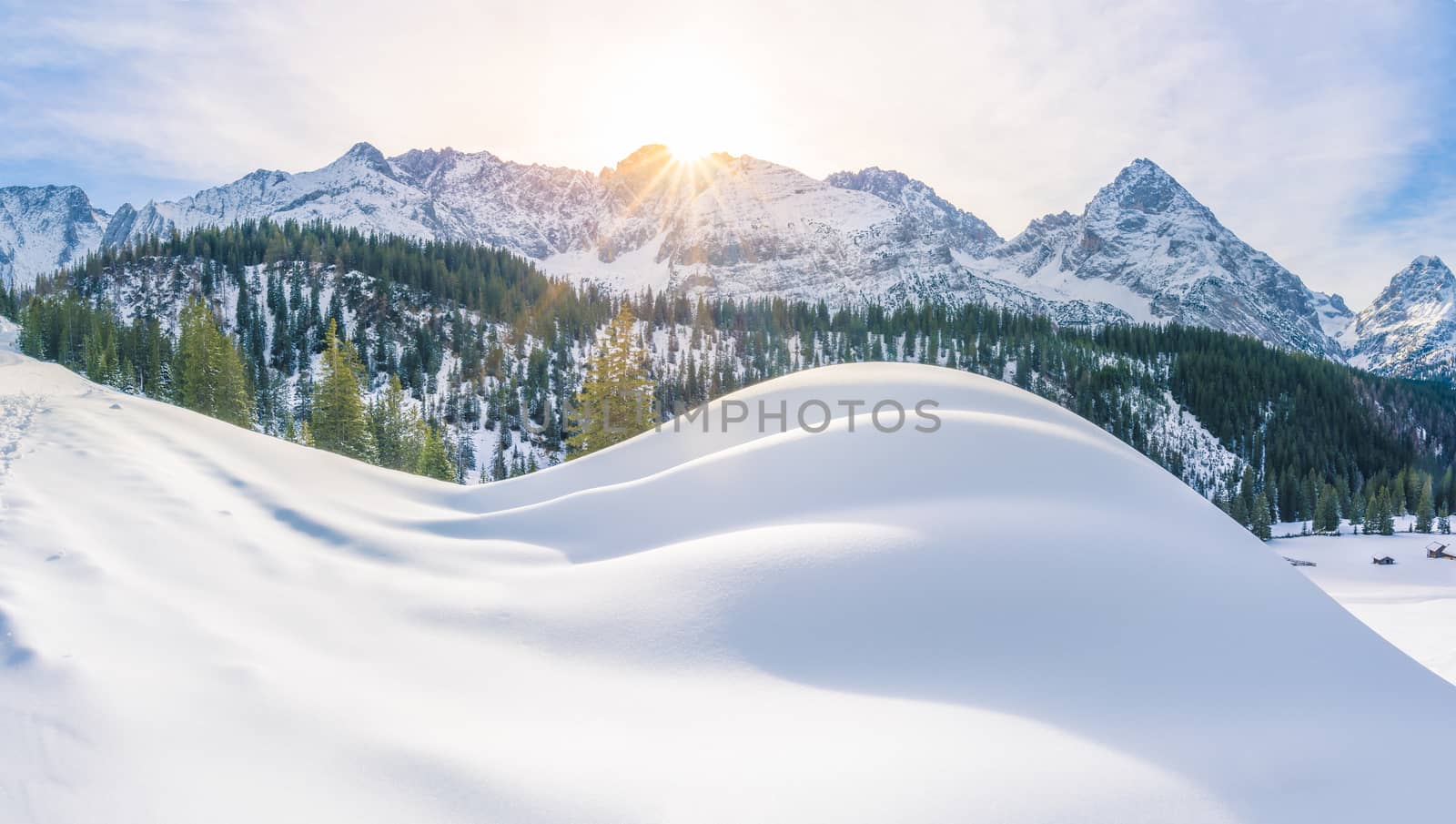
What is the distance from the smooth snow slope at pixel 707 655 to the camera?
3.36 metres

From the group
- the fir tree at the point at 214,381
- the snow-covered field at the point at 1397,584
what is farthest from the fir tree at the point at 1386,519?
the fir tree at the point at 214,381

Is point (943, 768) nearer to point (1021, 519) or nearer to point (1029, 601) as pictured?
point (1029, 601)

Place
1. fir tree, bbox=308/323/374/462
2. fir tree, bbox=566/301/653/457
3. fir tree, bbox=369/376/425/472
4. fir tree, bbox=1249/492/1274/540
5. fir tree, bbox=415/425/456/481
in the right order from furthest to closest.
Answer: fir tree, bbox=1249/492/1274/540 → fir tree, bbox=369/376/425/472 → fir tree, bbox=415/425/456/481 → fir tree, bbox=308/323/374/462 → fir tree, bbox=566/301/653/457

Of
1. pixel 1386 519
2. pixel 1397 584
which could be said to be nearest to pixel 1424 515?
pixel 1386 519

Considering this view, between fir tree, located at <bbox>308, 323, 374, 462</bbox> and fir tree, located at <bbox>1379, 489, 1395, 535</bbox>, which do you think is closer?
fir tree, located at <bbox>308, 323, 374, 462</bbox>

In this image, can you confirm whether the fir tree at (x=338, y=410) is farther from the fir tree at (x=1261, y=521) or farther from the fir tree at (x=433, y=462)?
the fir tree at (x=1261, y=521)

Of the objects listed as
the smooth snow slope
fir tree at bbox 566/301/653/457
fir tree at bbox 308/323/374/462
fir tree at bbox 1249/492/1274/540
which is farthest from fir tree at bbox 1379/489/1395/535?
fir tree at bbox 308/323/374/462

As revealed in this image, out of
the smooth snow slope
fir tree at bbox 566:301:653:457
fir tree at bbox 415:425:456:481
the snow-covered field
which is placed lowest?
the snow-covered field

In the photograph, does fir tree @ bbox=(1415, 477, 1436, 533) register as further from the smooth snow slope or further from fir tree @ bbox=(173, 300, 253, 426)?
fir tree @ bbox=(173, 300, 253, 426)

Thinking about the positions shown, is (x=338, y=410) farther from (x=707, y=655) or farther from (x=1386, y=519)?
(x=1386, y=519)

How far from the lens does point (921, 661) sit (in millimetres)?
4781

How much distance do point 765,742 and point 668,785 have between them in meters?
0.71

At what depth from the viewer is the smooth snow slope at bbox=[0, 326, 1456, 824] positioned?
3.36m

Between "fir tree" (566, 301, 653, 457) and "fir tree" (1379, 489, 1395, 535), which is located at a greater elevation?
"fir tree" (566, 301, 653, 457)
